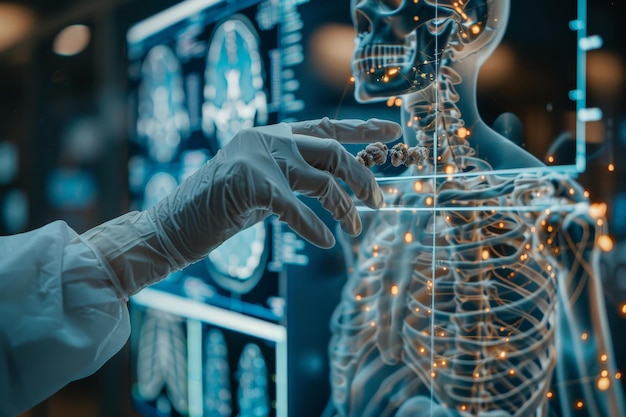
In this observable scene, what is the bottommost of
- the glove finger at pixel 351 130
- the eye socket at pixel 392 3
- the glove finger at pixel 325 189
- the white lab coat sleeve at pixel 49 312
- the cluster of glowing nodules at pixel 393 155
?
the white lab coat sleeve at pixel 49 312

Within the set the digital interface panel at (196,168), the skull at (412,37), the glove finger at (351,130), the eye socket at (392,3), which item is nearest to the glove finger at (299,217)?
the glove finger at (351,130)

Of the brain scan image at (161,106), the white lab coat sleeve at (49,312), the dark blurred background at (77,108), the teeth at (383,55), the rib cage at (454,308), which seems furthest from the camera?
the brain scan image at (161,106)

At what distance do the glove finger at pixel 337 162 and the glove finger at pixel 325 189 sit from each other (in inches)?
1.0

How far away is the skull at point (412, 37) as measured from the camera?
1.42m

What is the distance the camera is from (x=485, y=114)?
1420 mm

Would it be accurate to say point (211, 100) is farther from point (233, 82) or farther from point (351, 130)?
point (351, 130)

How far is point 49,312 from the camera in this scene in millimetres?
1026

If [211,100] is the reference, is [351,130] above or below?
below

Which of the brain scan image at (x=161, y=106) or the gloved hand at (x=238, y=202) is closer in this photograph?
the gloved hand at (x=238, y=202)

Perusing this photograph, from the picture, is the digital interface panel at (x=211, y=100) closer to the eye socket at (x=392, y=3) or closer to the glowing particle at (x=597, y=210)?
the eye socket at (x=392, y=3)

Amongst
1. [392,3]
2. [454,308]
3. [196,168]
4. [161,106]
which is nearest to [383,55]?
[392,3]

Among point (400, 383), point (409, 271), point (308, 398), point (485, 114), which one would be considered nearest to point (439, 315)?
point (409, 271)

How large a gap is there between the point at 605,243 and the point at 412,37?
0.71 metres

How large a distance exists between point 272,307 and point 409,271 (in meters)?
0.67
